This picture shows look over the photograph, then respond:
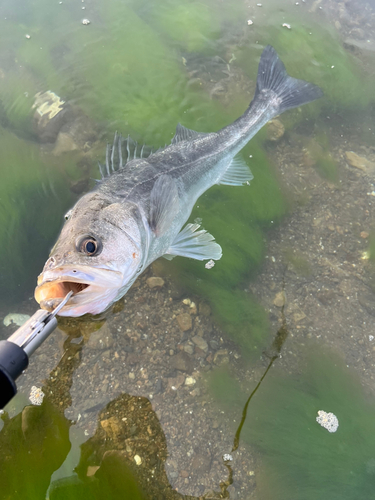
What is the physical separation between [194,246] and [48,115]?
3.02 meters

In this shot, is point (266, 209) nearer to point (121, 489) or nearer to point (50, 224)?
point (50, 224)

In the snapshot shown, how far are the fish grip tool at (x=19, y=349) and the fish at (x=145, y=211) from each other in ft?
0.31

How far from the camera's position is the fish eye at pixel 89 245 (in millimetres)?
2121

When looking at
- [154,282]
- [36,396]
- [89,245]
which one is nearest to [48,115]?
[154,282]

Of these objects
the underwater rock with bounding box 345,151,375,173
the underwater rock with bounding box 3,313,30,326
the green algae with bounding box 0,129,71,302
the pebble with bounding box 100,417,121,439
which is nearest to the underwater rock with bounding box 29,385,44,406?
the pebble with bounding box 100,417,121,439

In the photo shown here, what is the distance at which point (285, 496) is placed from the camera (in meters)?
2.85

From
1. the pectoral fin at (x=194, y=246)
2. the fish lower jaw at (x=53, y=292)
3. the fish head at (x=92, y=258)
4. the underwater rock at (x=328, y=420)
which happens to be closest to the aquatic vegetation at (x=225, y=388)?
the underwater rock at (x=328, y=420)

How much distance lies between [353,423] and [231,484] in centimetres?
137

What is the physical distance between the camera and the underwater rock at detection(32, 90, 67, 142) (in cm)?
439

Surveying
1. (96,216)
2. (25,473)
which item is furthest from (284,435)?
(96,216)

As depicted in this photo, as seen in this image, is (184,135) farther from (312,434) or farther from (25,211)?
(312,434)

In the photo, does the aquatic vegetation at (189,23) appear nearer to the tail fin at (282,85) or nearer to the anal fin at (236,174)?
the tail fin at (282,85)

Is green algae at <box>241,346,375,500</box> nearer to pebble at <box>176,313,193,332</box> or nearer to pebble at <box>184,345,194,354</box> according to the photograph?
pebble at <box>184,345,194,354</box>

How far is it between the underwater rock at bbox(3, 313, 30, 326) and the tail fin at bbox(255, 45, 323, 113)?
4039mm
